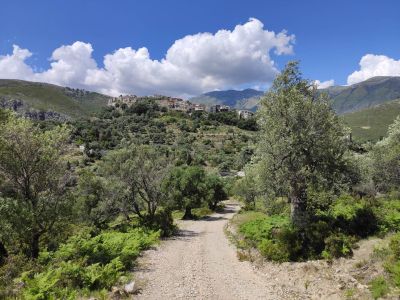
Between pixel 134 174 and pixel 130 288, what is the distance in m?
16.9

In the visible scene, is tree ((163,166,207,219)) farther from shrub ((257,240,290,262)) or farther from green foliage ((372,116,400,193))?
shrub ((257,240,290,262))

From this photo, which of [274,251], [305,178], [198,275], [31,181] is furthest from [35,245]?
[305,178]

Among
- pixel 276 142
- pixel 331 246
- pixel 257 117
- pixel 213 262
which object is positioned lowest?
pixel 213 262

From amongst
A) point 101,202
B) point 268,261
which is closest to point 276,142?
point 268,261

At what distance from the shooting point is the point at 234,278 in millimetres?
16328

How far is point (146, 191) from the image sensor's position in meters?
30.1

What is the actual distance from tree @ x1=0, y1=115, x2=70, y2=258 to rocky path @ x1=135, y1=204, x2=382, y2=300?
5.75 meters

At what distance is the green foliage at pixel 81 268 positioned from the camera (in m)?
12.1

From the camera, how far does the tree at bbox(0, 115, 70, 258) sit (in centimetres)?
1791

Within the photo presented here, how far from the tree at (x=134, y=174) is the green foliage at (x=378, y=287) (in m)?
19.7

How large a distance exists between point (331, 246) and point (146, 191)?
16609 mm

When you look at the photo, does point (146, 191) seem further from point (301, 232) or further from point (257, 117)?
point (301, 232)

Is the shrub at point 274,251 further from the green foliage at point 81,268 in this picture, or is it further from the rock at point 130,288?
the rock at point 130,288

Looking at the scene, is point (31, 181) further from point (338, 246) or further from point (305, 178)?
point (338, 246)
